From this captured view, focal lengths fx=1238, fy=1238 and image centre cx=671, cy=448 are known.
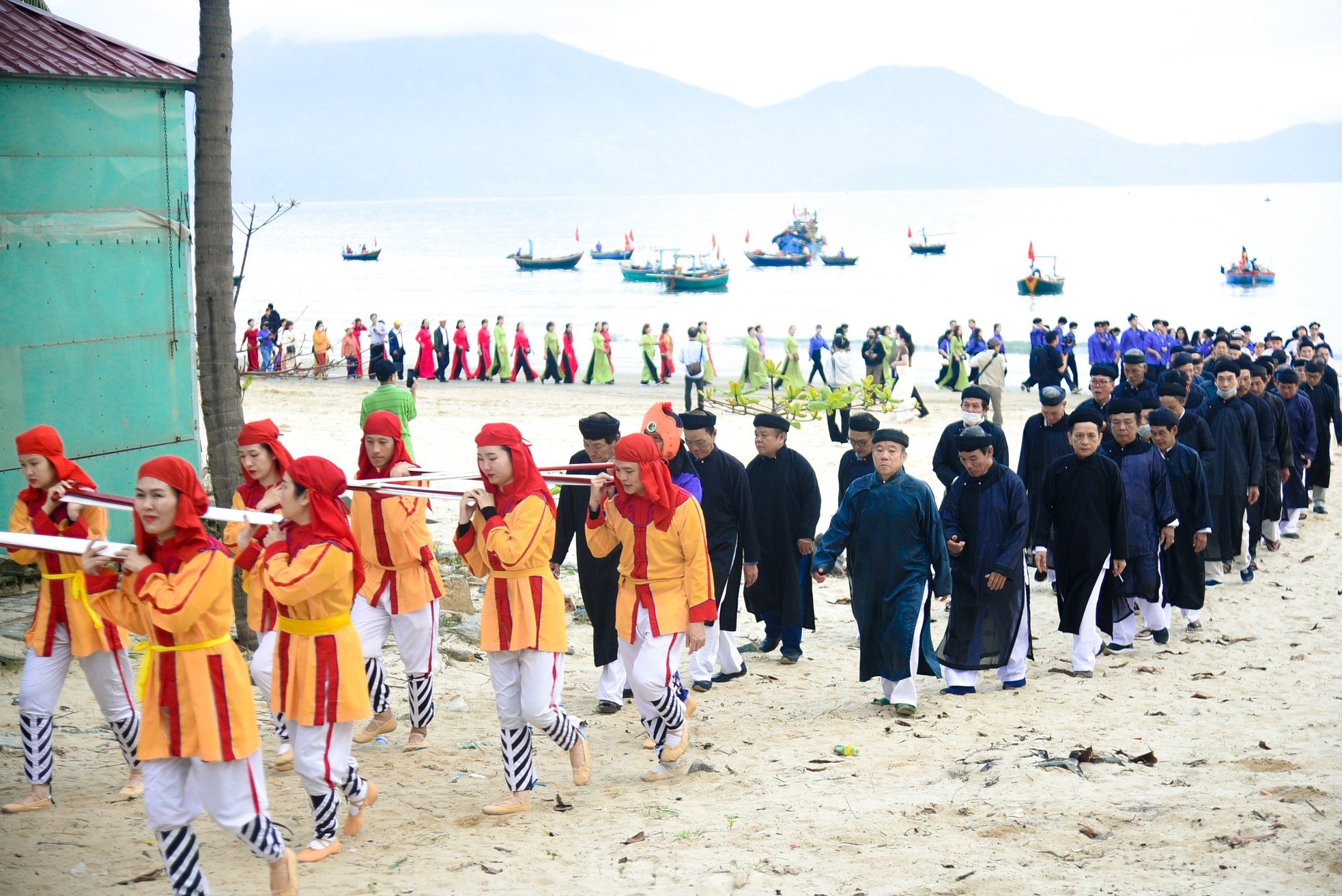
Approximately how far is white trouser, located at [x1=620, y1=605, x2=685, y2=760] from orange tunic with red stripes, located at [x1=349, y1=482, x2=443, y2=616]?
1118 millimetres

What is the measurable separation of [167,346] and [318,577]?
5.17m

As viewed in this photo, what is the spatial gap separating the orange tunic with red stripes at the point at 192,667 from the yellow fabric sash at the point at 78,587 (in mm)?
1175

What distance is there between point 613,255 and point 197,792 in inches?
3618

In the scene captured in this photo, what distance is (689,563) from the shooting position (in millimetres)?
6035

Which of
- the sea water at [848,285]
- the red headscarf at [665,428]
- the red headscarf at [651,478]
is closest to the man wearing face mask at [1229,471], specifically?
the red headscarf at [665,428]

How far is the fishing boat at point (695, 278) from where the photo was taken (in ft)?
211

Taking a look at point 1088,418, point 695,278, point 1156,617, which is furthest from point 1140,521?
point 695,278

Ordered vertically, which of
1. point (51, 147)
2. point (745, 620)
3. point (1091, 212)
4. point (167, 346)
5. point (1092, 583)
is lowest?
point (745, 620)

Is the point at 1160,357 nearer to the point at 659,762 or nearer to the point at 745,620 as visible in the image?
the point at 745,620

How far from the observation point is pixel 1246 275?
67.9m

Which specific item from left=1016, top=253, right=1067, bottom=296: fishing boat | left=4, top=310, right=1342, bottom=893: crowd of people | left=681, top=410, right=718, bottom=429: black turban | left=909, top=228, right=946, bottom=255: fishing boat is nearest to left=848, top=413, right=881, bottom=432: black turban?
left=4, top=310, right=1342, bottom=893: crowd of people

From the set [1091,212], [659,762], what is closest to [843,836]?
[659,762]

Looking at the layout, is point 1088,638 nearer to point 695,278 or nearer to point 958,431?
point 958,431

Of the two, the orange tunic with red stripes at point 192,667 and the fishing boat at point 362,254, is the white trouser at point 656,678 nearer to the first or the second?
the orange tunic with red stripes at point 192,667
